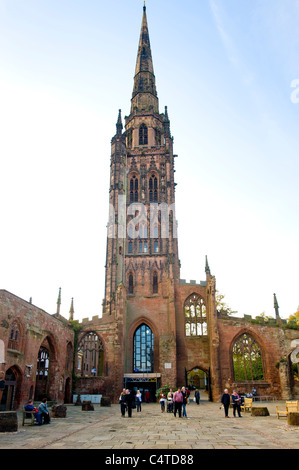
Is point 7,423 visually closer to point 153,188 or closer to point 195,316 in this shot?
point 195,316

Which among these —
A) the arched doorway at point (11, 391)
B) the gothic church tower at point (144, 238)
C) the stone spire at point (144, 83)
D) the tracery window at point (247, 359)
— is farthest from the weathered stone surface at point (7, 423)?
the stone spire at point (144, 83)

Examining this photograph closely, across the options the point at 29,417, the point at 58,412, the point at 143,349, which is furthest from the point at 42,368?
the point at 29,417

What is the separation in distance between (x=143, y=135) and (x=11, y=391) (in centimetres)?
3543

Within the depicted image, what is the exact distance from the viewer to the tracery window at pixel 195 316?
34.4 meters

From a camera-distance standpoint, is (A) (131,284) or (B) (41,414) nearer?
(B) (41,414)

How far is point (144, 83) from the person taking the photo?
50.7 meters

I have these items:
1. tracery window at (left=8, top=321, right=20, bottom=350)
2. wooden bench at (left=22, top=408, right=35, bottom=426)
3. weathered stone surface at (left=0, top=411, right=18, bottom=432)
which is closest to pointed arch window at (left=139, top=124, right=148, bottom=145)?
tracery window at (left=8, top=321, right=20, bottom=350)

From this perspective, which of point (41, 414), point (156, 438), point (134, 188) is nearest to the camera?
point (156, 438)

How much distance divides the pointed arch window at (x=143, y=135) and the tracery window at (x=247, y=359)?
26.7 metres

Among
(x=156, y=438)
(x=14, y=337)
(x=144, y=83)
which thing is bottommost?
(x=156, y=438)

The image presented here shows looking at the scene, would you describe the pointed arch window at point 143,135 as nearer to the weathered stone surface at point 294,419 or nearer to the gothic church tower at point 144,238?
the gothic church tower at point 144,238
